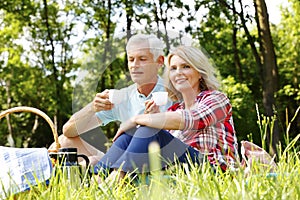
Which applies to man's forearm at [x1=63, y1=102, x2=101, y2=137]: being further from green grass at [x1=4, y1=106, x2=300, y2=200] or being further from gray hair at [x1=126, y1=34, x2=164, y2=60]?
green grass at [x1=4, y1=106, x2=300, y2=200]

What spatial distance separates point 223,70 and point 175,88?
5.59m

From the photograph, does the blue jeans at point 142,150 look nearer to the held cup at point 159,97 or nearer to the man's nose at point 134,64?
the held cup at point 159,97

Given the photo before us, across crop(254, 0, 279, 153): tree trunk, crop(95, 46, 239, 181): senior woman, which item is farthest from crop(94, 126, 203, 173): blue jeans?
crop(254, 0, 279, 153): tree trunk

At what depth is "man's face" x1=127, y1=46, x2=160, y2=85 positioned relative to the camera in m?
2.38

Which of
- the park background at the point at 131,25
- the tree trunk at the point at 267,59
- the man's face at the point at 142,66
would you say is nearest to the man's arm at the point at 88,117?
the man's face at the point at 142,66

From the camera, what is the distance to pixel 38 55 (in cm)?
916

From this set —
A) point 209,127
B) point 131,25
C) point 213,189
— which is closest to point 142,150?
point 209,127

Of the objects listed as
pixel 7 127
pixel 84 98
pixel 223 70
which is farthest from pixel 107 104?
pixel 7 127

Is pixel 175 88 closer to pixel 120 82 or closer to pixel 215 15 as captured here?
pixel 120 82

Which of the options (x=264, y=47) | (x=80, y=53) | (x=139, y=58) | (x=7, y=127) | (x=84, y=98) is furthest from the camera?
(x=7, y=127)

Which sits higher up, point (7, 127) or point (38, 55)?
point (38, 55)

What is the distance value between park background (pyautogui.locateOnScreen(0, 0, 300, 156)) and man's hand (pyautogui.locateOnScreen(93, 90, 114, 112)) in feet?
8.74

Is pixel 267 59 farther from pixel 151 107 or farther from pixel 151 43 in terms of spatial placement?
pixel 151 107

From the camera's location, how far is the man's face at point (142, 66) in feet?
7.81
